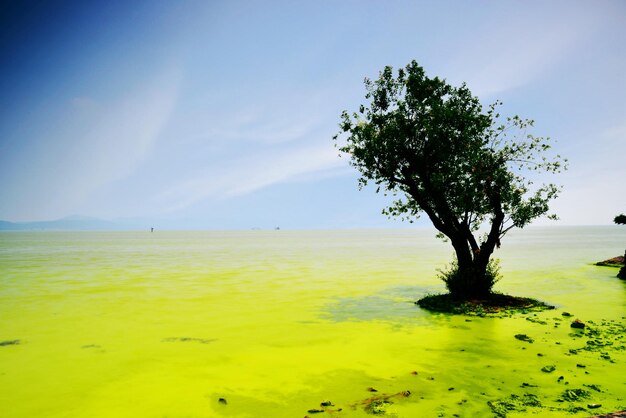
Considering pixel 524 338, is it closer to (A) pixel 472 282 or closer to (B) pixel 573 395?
(B) pixel 573 395

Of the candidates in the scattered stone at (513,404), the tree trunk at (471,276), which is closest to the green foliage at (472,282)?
the tree trunk at (471,276)

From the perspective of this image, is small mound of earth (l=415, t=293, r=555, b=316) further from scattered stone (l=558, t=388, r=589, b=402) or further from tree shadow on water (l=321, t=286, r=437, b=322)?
scattered stone (l=558, t=388, r=589, b=402)

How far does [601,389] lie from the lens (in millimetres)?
10727

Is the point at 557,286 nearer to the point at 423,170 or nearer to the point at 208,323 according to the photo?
the point at 423,170

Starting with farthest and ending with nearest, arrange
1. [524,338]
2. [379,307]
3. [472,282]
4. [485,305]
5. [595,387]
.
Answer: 1. [472,282]
2. [379,307]
3. [485,305]
4. [524,338]
5. [595,387]

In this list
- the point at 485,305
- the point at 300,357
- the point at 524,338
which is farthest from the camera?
the point at 485,305

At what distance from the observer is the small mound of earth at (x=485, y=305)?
73.2 feet

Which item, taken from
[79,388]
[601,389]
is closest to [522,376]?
[601,389]

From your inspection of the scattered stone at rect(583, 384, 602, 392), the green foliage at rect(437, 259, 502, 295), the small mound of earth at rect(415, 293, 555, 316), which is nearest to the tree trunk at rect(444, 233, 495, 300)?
the green foliage at rect(437, 259, 502, 295)

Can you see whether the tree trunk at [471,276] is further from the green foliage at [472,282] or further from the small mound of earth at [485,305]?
the small mound of earth at [485,305]

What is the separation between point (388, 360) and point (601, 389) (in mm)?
6084

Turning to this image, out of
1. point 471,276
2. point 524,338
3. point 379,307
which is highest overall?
point 471,276

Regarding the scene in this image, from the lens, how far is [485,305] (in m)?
23.4

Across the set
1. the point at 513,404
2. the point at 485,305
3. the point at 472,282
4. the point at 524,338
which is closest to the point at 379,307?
the point at 472,282
